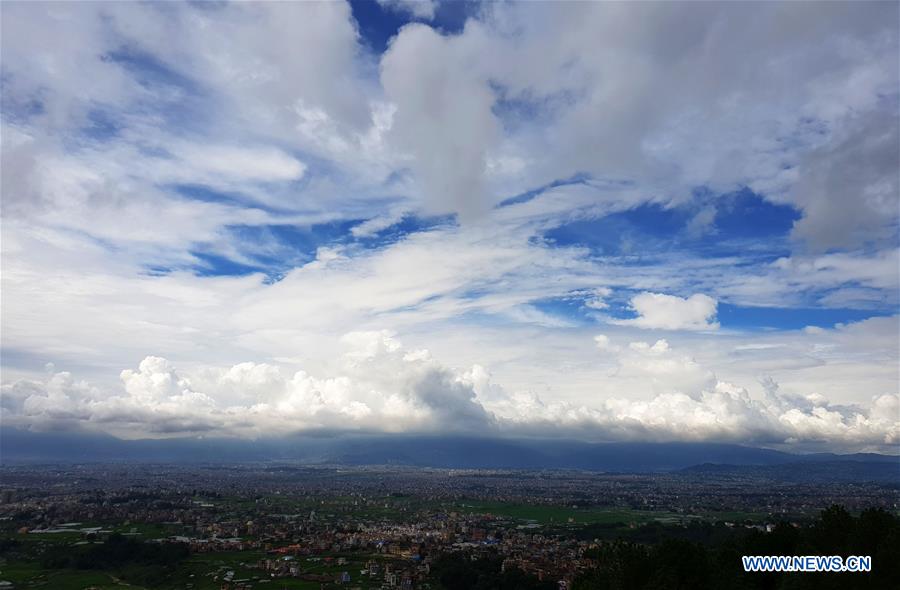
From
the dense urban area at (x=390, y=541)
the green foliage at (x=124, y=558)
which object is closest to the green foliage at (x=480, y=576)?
the dense urban area at (x=390, y=541)

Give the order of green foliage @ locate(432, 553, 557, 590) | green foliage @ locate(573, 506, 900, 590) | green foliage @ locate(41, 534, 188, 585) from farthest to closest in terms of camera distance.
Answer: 1. green foliage @ locate(41, 534, 188, 585)
2. green foliage @ locate(432, 553, 557, 590)
3. green foliage @ locate(573, 506, 900, 590)

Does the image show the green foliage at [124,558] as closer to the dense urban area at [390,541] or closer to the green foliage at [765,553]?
the dense urban area at [390,541]

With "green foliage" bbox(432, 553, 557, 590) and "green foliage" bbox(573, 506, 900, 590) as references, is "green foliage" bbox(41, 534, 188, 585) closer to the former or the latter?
"green foliage" bbox(432, 553, 557, 590)

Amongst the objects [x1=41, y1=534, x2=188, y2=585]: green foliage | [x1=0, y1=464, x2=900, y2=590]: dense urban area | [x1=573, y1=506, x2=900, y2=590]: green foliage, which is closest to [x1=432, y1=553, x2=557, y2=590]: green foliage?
[x1=0, y1=464, x2=900, y2=590]: dense urban area

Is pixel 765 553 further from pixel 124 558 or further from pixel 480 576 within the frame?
pixel 124 558

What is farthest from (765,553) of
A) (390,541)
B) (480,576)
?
(390,541)

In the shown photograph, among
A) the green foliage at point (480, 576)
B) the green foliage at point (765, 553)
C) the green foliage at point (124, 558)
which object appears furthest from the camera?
the green foliage at point (124, 558)

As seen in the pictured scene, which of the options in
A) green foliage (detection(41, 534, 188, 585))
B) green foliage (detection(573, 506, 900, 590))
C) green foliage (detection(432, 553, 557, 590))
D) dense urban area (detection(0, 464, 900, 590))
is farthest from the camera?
green foliage (detection(41, 534, 188, 585))

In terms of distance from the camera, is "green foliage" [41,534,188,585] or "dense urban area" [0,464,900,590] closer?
"dense urban area" [0,464,900,590]
